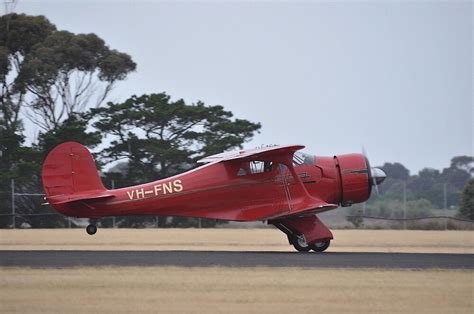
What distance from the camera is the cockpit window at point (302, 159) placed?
72.8ft

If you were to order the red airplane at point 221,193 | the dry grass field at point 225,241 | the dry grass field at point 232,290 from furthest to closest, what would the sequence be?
the dry grass field at point 225,241, the red airplane at point 221,193, the dry grass field at point 232,290

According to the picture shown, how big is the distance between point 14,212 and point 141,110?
9.96 metres

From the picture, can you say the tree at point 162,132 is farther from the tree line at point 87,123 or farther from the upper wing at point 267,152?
the upper wing at point 267,152

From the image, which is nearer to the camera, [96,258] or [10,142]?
[96,258]

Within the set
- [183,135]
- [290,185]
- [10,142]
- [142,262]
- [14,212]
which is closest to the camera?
[142,262]

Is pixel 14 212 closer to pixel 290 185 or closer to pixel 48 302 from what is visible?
pixel 290 185

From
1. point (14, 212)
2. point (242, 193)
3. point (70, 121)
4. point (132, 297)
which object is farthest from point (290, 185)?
Result: point (70, 121)

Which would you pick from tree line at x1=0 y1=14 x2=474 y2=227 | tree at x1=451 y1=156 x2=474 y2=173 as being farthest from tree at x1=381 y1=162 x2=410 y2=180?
tree line at x1=0 y1=14 x2=474 y2=227

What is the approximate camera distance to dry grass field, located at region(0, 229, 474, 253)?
24.7 m

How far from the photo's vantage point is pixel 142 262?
1869cm

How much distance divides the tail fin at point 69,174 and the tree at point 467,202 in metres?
24.0

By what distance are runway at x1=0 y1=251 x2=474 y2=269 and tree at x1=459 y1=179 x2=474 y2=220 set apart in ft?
70.4

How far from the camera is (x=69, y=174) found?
2194cm

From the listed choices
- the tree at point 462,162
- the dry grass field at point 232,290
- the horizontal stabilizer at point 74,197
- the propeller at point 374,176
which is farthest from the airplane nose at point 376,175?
the tree at point 462,162
